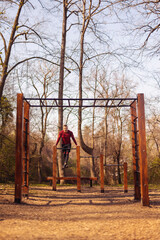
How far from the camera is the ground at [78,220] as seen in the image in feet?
14.0

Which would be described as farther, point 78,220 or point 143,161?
point 143,161

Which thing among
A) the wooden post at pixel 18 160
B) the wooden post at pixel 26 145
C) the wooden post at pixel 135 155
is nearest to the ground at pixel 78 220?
the wooden post at pixel 18 160

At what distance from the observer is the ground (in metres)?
4.27

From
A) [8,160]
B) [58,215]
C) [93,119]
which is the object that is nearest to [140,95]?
[58,215]

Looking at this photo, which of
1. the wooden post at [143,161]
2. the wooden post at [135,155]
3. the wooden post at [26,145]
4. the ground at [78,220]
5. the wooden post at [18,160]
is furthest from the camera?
the wooden post at [26,145]

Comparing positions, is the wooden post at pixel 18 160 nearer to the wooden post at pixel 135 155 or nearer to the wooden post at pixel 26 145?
the wooden post at pixel 26 145

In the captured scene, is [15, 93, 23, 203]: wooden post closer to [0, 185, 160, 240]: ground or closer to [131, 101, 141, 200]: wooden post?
[0, 185, 160, 240]: ground

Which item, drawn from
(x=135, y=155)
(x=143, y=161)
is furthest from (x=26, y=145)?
(x=143, y=161)

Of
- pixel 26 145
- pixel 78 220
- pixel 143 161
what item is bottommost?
pixel 78 220

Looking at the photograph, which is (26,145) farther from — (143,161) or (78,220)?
(143,161)

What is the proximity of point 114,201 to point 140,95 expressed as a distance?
3.38 metres

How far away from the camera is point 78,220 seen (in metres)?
5.39

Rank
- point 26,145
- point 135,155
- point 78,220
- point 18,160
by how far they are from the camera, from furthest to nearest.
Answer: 1. point 26,145
2. point 135,155
3. point 18,160
4. point 78,220

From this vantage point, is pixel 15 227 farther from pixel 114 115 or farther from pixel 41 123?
pixel 114 115
